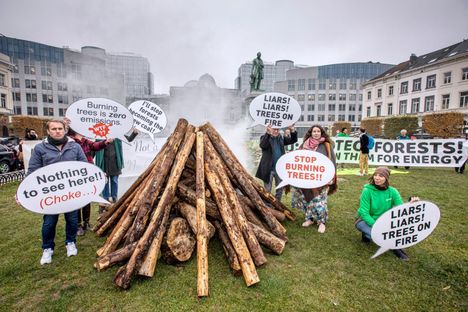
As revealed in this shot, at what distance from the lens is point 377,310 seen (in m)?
2.60

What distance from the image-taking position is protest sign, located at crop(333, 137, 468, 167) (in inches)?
416

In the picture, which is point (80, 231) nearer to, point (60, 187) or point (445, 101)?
point (60, 187)

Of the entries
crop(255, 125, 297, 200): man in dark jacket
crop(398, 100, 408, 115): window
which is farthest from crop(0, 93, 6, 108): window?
crop(398, 100, 408, 115): window

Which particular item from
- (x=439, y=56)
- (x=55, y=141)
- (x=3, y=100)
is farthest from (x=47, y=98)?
(x=439, y=56)

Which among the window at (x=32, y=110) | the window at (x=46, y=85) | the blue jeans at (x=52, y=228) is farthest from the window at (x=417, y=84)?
the window at (x=32, y=110)

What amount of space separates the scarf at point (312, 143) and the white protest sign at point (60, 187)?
152 inches

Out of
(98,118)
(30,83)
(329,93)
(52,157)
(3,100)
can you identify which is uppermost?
(329,93)

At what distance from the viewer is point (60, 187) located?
11.2 feet

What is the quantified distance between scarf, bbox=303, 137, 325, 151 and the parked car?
1333cm

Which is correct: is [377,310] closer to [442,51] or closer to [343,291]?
[343,291]

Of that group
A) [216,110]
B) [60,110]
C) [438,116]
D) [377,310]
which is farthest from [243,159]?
[60,110]

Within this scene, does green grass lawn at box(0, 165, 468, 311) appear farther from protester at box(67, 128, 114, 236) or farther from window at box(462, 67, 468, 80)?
window at box(462, 67, 468, 80)

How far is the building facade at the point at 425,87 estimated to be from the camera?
33.6 metres

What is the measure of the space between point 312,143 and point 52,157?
4.50 metres
